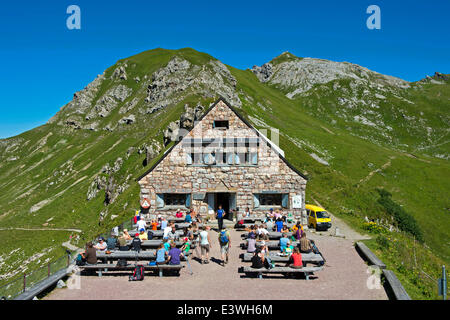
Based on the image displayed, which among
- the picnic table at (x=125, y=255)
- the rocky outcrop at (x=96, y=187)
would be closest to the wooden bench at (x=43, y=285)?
the picnic table at (x=125, y=255)

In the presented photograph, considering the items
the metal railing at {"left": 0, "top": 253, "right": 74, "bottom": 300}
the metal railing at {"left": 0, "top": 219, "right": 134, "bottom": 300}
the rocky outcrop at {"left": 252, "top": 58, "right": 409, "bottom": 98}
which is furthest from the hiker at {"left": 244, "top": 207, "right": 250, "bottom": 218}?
the rocky outcrop at {"left": 252, "top": 58, "right": 409, "bottom": 98}

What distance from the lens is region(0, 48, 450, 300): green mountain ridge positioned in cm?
4894

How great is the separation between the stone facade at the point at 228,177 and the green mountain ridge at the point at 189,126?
324 inches

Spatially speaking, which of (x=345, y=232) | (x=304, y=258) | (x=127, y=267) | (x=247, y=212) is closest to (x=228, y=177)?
(x=247, y=212)

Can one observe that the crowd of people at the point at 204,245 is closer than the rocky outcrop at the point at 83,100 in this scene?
Yes

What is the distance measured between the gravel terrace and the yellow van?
9.59 metres

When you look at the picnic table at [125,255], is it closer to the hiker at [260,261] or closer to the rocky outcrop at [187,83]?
the hiker at [260,261]

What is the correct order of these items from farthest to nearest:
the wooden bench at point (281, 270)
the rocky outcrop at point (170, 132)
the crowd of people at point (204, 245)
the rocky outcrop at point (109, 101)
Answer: the rocky outcrop at point (109, 101) → the rocky outcrop at point (170, 132) → the crowd of people at point (204, 245) → the wooden bench at point (281, 270)

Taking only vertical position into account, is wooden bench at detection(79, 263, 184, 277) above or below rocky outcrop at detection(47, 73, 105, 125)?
below

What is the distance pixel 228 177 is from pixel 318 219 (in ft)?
27.5

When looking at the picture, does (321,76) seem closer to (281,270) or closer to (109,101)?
(109,101)

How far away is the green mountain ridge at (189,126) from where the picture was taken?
Answer: 4894 cm

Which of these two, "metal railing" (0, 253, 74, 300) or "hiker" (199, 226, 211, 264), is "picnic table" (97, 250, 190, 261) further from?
"hiker" (199, 226, 211, 264)
